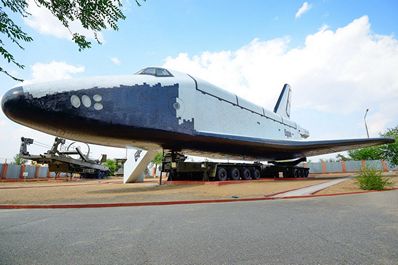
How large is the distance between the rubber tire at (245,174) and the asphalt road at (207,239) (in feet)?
35.5

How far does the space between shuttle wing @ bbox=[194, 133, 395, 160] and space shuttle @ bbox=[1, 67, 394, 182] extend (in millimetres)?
68

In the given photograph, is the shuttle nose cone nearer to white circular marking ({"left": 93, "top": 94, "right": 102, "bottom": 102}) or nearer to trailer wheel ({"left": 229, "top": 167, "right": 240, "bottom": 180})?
white circular marking ({"left": 93, "top": 94, "right": 102, "bottom": 102})

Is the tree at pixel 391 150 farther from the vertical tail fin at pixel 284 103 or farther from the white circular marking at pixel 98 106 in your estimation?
the white circular marking at pixel 98 106

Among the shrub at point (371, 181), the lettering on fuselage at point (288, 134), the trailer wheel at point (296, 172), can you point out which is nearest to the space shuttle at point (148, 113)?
the trailer wheel at point (296, 172)

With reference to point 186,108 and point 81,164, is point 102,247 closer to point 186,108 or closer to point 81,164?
point 186,108

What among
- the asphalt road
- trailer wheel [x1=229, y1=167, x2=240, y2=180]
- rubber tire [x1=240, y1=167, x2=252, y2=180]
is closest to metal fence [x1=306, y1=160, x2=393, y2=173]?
rubber tire [x1=240, y1=167, x2=252, y2=180]

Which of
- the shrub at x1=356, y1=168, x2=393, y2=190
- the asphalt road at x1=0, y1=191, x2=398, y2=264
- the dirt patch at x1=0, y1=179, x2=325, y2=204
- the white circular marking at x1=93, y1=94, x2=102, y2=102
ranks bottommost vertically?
the asphalt road at x1=0, y1=191, x2=398, y2=264

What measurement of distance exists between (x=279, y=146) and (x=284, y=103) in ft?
38.7

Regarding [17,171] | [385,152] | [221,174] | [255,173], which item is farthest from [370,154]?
[17,171]

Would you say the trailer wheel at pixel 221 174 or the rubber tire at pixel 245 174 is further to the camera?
the rubber tire at pixel 245 174

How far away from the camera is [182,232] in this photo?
375 cm

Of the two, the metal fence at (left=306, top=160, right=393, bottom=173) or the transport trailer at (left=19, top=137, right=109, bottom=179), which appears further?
the metal fence at (left=306, top=160, right=393, bottom=173)

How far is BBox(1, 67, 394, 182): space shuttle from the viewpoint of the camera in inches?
335

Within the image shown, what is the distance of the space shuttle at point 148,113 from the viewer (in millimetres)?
8516
